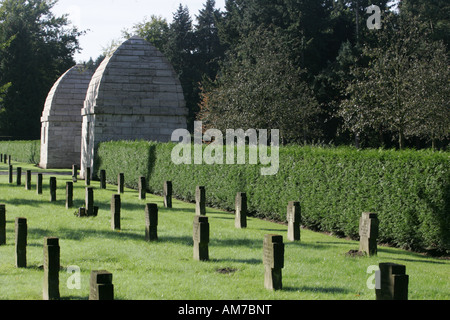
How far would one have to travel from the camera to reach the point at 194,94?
68438 millimetres

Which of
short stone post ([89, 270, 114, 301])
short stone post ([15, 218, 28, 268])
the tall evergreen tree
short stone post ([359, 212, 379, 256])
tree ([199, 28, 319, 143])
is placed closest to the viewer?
short stone post ([89, 270, 114, 301])

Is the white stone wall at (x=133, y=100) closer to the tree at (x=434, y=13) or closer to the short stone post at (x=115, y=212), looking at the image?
the short stone post at (x=115, y=212)

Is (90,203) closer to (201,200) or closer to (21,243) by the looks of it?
(201,200)

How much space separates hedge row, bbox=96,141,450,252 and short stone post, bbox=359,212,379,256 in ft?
4.34

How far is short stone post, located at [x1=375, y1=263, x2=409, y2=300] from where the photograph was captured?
5809 millimetres

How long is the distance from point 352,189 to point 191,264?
5384 mm

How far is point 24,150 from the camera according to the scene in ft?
161

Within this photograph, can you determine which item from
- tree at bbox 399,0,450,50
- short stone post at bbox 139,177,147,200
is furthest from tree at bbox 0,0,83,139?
→ short stone post at bbox 139,177,147,200

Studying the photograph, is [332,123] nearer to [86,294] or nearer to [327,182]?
[327,182]

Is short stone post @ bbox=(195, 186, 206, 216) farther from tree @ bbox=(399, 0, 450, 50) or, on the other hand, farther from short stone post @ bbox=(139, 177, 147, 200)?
tree @ bbox=(399, 0, 450, 50)

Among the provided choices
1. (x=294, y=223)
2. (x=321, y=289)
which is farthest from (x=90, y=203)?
(x=321, y=289)

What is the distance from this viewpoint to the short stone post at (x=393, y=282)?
581 centimetres

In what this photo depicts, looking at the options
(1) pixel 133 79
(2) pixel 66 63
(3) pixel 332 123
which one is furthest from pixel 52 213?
(2) pixel 66 63

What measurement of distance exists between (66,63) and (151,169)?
5719 cm
